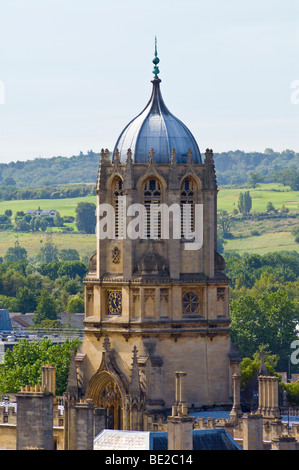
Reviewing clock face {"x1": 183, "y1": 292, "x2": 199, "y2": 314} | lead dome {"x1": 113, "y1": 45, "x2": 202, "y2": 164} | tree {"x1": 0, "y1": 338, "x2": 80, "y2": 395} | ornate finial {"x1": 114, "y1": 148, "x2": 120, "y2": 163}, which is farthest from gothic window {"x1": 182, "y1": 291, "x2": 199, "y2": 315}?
tree {"x1": 0, "y1": 338, "x2": 80, "y2": 395}

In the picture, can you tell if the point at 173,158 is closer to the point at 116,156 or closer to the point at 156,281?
the point at 116,156

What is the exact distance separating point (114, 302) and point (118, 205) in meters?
4.38

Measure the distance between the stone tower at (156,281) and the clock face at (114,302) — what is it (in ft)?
0.15

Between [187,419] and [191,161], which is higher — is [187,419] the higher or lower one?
the lower one

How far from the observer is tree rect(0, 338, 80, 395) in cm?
12544

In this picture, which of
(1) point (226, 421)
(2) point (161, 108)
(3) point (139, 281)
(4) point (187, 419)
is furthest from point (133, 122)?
(4) point (187, 419)

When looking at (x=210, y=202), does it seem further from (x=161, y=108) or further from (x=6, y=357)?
(x=6, y=357)

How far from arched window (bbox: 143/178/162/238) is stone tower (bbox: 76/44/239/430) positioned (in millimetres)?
45

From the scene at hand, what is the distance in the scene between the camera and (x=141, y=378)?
3728 inches

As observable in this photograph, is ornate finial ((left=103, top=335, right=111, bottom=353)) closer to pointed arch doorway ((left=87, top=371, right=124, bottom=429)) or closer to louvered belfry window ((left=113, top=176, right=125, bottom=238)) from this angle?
pointed arch doorway ((left=87, top=371, right=124, bottom=429))
